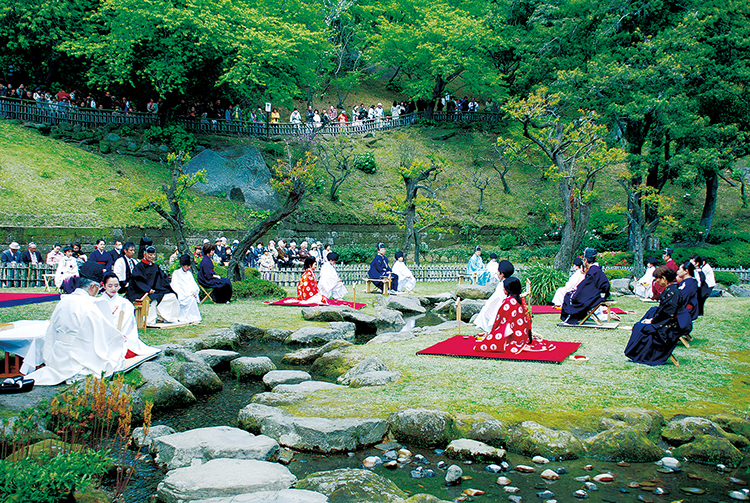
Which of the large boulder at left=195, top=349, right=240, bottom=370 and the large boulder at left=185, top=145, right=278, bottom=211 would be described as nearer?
the large boulder at left=195, top=349, right=240, bottom=370

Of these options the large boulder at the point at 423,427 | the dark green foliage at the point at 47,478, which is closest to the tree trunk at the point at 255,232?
the large boulder at the point at 423,427

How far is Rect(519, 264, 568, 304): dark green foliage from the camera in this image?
652 inches

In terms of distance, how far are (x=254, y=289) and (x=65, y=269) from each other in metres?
5.43

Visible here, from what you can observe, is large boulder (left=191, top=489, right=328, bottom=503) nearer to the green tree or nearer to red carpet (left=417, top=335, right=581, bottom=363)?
red carpet (left=417, top=335, right=581, bottom=363)

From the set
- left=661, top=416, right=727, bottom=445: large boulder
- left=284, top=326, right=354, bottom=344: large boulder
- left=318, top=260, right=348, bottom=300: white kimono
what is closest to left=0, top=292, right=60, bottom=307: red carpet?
left=284, top=326, right=354, bottom=344: large boulder

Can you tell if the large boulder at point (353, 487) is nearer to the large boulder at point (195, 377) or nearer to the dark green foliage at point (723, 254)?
the large boulder at point (195, 377)

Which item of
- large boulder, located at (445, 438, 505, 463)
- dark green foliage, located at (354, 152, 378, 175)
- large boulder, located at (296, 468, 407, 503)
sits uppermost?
dark green foliage, located at (354, 152, 378, 175)

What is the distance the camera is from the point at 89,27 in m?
26.6

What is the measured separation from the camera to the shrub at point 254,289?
55.9 ft

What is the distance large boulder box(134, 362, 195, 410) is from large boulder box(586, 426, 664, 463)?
→ 5251mm

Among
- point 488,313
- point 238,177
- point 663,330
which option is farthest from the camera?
point 238,177

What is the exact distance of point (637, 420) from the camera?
5953mm

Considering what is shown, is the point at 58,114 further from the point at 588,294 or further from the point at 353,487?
the point at 353,487

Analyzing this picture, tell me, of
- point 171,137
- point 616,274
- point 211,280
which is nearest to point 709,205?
point 616,274
